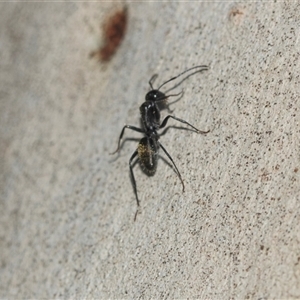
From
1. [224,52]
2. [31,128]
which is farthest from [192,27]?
[31,128]

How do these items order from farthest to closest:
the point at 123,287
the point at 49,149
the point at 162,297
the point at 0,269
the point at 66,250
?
1. the point at 49,149
2. the point at 0,269
3. the point at 66,250
4. the point at 123,287
5. the point at 162,297

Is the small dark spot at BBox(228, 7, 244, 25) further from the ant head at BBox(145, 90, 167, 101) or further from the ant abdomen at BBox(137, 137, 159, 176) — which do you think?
the ant abdomen at BBox(137, 137, 159, 176)

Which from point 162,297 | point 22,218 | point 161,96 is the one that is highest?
point 161,96

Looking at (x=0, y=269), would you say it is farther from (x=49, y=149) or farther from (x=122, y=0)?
(x=122, y=0)

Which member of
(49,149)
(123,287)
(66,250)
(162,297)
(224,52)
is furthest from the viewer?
(49,149)

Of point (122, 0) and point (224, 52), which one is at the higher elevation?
point (122, 0)

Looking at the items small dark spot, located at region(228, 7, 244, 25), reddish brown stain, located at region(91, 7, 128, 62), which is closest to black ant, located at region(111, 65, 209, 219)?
small dark spot, located at region(228, 7, 244, 25)

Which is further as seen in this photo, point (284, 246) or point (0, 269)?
point (0, 269)

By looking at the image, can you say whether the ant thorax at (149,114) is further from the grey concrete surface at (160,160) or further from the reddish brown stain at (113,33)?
the reddish brown stain at (113,33)
